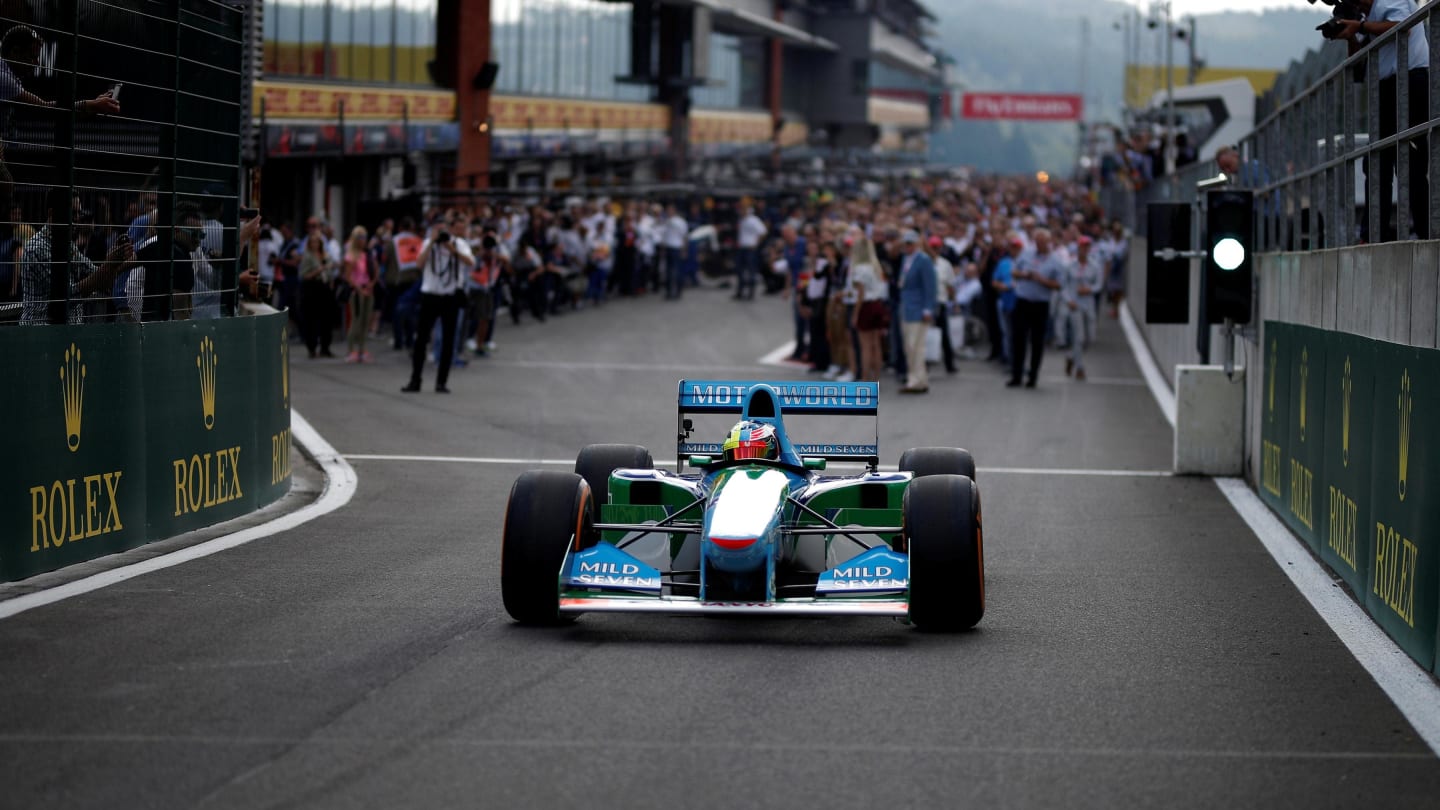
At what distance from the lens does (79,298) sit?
A: 10.7 metres

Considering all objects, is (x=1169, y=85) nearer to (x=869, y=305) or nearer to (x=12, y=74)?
(x=869, y=305)

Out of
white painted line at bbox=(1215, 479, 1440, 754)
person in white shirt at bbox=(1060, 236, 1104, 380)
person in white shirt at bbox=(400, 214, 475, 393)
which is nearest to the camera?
white painted line at bbox=(1215, 479, 1440, 754)

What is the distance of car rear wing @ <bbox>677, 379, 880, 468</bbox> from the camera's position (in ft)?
34.9

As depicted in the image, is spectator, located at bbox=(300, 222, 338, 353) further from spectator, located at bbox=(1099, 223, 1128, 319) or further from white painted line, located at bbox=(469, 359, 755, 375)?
spectator, located at bbox=(1099, 223, 1128, 319)

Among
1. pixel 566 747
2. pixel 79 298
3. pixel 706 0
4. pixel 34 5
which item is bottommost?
pixel 566 747

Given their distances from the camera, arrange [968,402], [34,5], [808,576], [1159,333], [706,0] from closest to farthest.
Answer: [808,576]
[34,5]
[968,402]
[1159,333]
[706,0]

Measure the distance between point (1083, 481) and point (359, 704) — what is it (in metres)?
9.57

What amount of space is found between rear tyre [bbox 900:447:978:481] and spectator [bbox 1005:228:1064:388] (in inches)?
512

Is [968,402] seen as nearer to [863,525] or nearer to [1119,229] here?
[863,525]

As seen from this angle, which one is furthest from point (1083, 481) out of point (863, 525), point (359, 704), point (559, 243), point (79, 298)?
point (559, 243)

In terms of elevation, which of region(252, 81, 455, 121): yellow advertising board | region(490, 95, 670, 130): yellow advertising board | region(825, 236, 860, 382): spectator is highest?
region(490, 95, 670, 130): yellow advertising board

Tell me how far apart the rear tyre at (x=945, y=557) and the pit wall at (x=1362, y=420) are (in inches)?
73.8

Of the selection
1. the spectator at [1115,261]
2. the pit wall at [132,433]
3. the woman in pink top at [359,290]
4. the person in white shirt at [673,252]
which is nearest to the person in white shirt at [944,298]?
the woman in pink top at [359,290]

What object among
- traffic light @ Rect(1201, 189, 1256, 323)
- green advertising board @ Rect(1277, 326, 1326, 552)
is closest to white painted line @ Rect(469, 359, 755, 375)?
traffic light @ Rect(1201, 189, 1256, 323)
